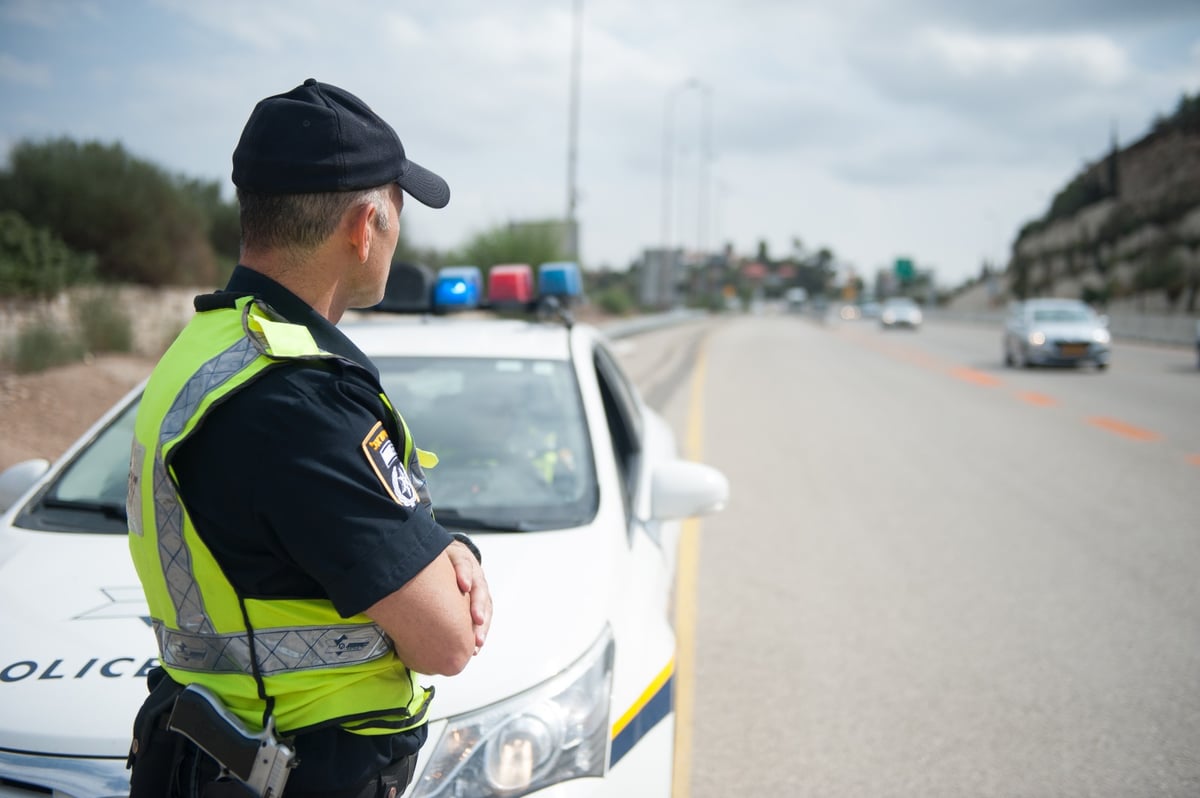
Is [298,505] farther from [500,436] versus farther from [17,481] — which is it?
[17,481]

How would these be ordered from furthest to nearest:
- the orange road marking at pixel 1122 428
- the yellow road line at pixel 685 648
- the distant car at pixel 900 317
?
the distant car at pixel 900 317
the orange road marking at pixel 1122 428
the yellow road line at pixel 685 648

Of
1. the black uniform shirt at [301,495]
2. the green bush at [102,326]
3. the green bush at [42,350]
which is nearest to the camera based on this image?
the black uniform shirt at [301,495]

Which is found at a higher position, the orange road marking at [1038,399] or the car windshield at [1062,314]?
the car windshield at [1062,314]

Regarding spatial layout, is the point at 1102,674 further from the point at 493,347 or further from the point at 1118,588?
the point at 493,347

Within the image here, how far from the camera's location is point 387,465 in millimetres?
1387

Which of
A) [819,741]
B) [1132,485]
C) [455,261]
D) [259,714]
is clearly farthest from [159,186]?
[259,714]

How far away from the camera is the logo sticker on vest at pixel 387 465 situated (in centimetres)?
137

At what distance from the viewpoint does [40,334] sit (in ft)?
36.6

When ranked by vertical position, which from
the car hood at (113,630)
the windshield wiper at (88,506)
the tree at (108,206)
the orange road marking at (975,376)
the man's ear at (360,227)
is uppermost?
the tree at (108,206)

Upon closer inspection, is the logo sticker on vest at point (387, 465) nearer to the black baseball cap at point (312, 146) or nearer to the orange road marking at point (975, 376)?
the black baseball cap at point (312, 146)

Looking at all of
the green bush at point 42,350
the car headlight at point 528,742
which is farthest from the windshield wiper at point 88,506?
the green bush at point 42,350

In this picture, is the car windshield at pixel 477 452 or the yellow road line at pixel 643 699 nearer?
the yellow road line at pixel 643 699

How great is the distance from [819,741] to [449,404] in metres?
1.96

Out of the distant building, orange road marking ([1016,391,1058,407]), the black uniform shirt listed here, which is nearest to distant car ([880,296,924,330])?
the distant building
